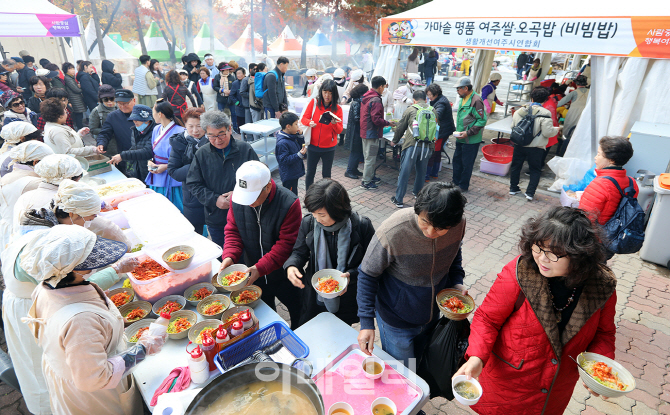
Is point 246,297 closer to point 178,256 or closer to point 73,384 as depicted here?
point 178,256

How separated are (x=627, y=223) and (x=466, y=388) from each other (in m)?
3.12

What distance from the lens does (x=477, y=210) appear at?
6.86 m

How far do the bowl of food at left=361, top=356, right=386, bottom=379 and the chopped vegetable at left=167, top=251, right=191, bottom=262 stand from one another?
1725 mm

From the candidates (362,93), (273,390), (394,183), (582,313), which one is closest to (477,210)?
(394,183)

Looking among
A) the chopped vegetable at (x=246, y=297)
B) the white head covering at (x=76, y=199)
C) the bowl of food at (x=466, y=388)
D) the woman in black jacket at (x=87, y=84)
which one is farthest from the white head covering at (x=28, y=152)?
the woman in black jacket at (x=87, y=84)

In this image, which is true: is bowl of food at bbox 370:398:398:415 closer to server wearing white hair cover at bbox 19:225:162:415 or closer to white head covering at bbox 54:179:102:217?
server wearing white hair cover at bbox 19:225:162:415

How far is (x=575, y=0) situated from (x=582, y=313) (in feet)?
22.9

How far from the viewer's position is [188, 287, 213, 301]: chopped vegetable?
2.98m

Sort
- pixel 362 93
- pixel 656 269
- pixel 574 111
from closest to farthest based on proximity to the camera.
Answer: pixel 656 269
pixel 362 93
pixel 574 111

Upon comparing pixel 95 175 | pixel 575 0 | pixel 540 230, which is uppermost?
pixel 575 0

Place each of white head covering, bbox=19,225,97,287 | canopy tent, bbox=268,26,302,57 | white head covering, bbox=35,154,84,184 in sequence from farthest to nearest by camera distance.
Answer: canopy tent, bbox=268,26,302,57, white head covering, bbox=35,154,84,184, white head covering, bbox=19,225,97,287

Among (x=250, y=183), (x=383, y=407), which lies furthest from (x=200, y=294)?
(x=383, y=407)

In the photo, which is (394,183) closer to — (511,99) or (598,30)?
(598,30)

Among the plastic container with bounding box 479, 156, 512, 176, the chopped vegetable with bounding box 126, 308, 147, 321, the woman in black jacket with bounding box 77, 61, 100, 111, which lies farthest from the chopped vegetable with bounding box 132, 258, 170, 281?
the woman in black jacket with bounding box 77, 61, 100, 111
